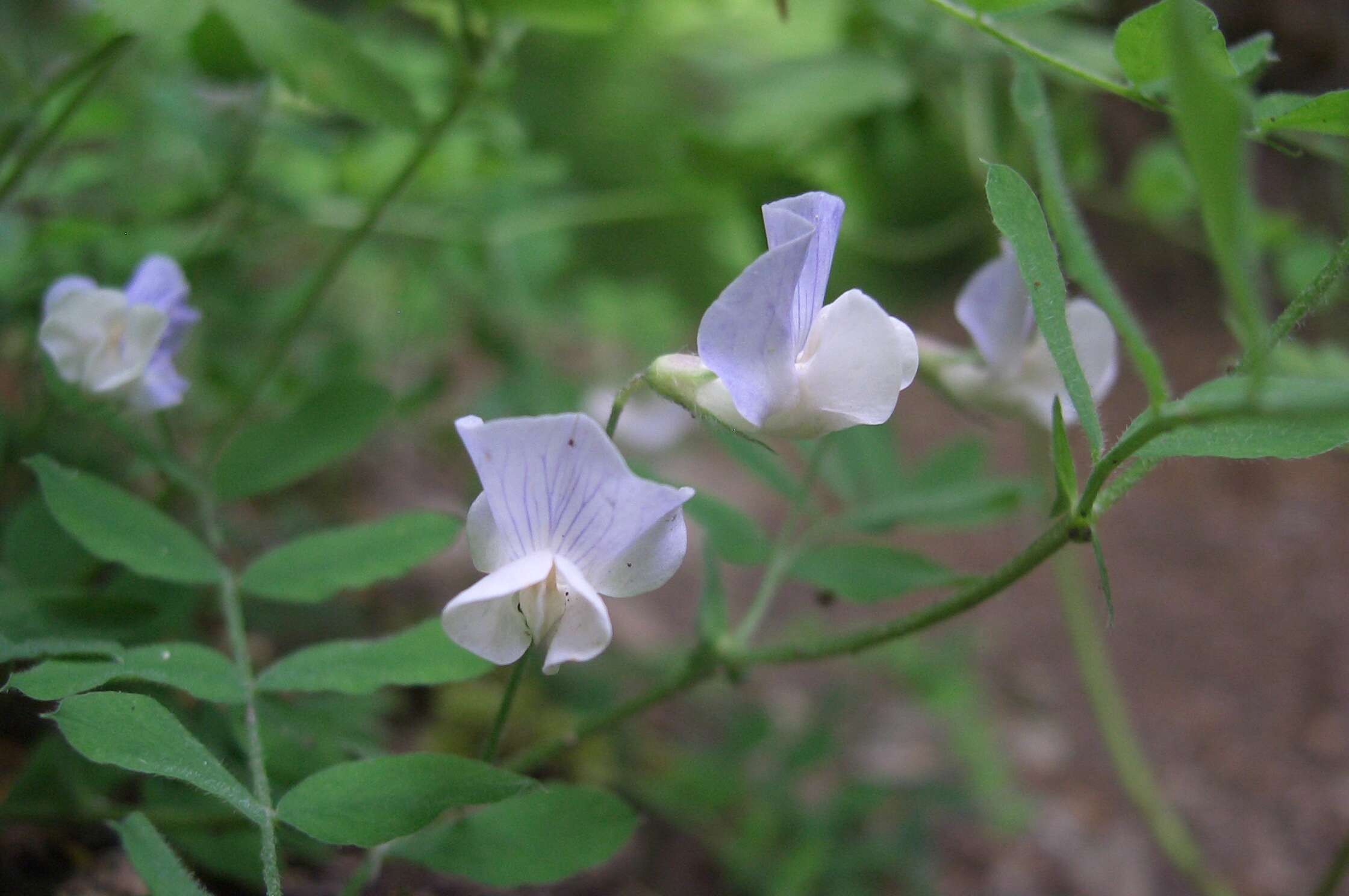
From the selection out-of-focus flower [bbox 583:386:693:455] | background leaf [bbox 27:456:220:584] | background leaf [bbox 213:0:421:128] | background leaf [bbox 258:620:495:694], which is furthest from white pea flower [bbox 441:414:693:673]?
out-of-focus flower [bbox 583:386:693:455]

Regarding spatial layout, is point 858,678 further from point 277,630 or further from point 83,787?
point 83,787

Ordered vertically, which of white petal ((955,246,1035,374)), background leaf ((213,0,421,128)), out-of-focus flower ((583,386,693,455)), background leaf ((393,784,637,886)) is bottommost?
out-of-focus flower ((583,386,693,455))

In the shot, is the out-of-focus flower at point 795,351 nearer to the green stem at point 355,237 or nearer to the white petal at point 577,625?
the white petal at point 577,625

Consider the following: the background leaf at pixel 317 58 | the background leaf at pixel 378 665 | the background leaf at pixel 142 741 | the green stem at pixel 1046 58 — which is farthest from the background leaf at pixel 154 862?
the green stem at pixel 1046 58

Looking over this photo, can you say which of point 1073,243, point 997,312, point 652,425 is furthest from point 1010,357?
point 652,425

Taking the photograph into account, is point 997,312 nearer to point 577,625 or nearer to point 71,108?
point 577,625

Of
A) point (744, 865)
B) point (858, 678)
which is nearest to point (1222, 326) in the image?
point (858, 678)

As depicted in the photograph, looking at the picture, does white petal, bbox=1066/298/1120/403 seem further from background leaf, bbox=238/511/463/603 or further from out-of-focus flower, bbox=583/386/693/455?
out-of-focus flower, bbox=583/386/693/455
